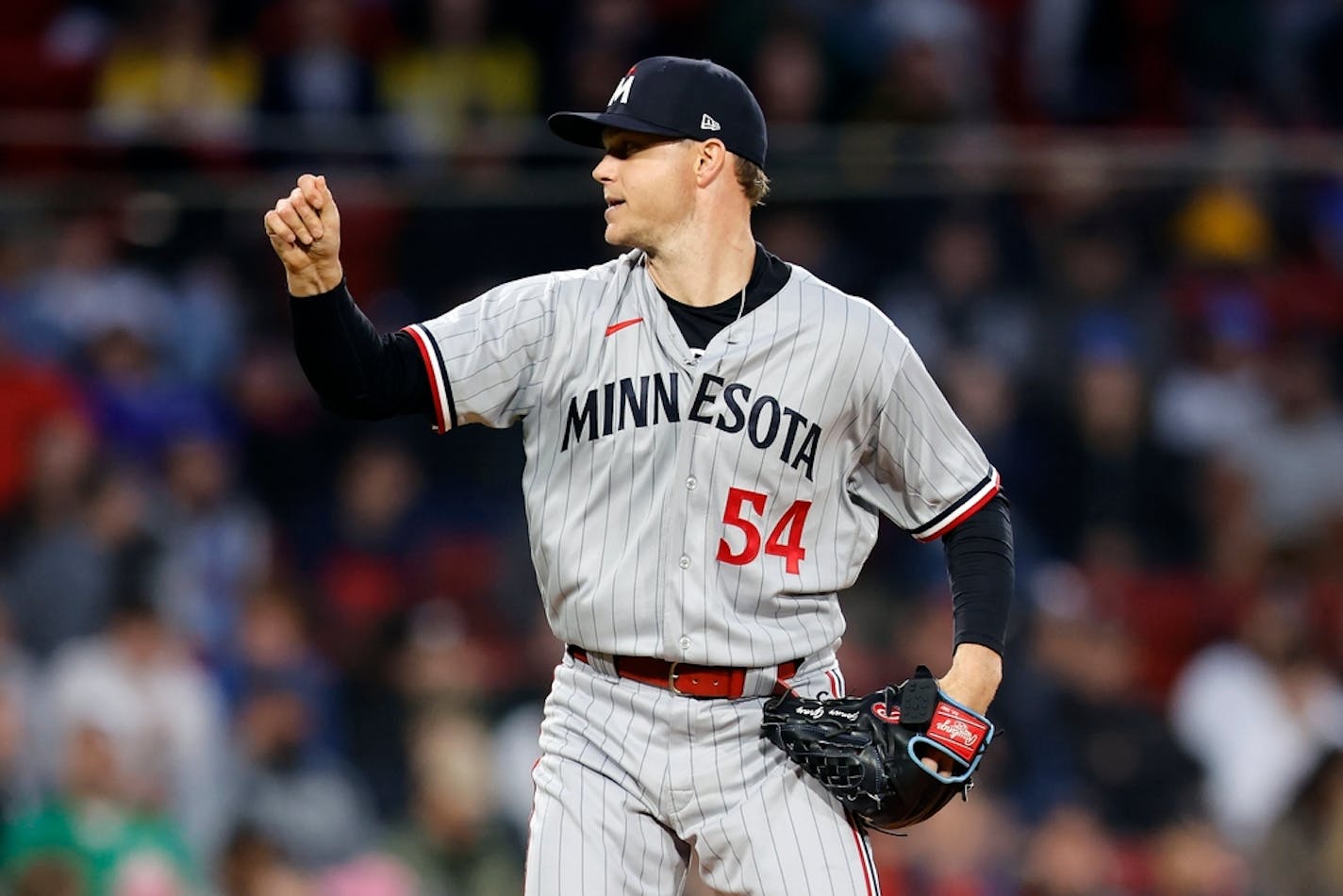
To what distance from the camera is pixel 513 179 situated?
7.00 metres

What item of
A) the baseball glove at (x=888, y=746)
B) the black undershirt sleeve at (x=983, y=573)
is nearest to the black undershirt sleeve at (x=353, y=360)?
the baseball glove at (x=888, y=746)

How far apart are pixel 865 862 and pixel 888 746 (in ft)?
0.72

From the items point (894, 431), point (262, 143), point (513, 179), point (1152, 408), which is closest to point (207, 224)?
point (262, 143)

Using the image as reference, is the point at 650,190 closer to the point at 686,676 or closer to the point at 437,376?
the point at 437,376

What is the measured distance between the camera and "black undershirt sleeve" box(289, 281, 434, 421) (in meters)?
3.22

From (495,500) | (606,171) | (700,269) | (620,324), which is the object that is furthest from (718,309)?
(495,500)

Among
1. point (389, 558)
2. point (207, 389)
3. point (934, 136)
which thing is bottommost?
point (389, 558)

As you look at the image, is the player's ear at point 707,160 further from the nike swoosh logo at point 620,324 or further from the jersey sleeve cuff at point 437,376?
the jersey sleeve cuff at point 437,376

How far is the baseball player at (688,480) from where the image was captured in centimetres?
334

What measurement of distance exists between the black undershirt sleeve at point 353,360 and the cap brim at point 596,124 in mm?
495

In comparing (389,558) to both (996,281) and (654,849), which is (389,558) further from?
(654,849)

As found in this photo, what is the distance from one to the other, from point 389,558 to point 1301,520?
3.40 metres

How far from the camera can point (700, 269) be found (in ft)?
11.6

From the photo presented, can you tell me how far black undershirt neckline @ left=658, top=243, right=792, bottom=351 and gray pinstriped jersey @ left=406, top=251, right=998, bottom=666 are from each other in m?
0.02
